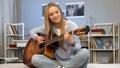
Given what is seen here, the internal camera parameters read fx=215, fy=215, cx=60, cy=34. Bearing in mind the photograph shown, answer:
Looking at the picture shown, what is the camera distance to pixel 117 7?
404 centimetres

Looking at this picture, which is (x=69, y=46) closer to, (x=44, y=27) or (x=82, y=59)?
(x=82, y=59)

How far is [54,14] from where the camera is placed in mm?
1860

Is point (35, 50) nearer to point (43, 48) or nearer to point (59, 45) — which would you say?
point (43, 48)

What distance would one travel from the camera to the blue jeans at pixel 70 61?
1.70 metres

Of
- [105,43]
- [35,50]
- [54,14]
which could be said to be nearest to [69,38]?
[54,14]

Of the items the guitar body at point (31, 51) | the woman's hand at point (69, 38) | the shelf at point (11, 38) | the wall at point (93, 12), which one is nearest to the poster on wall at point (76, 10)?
the wall at point (93, 12)

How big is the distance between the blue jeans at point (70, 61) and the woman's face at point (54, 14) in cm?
33

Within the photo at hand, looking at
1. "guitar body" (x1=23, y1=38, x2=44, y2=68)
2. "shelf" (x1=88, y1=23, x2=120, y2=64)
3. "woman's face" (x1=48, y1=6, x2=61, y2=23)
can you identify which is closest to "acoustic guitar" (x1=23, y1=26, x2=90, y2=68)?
"guitar body" (x1=23, y1=38, x2=44, y2=68)

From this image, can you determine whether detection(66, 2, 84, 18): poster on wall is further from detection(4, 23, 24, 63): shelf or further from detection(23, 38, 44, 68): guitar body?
detection(23, 38, 44, 68): guitar body

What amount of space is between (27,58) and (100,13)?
2465mm

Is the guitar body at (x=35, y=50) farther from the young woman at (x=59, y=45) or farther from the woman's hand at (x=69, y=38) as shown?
the woman's hand at (x=69, y=38)

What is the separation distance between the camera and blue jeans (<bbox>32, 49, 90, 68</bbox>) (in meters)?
1.70

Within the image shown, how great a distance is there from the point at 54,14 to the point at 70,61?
0.43 metres

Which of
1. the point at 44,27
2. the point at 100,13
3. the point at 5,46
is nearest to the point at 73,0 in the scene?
the point at 100,13
